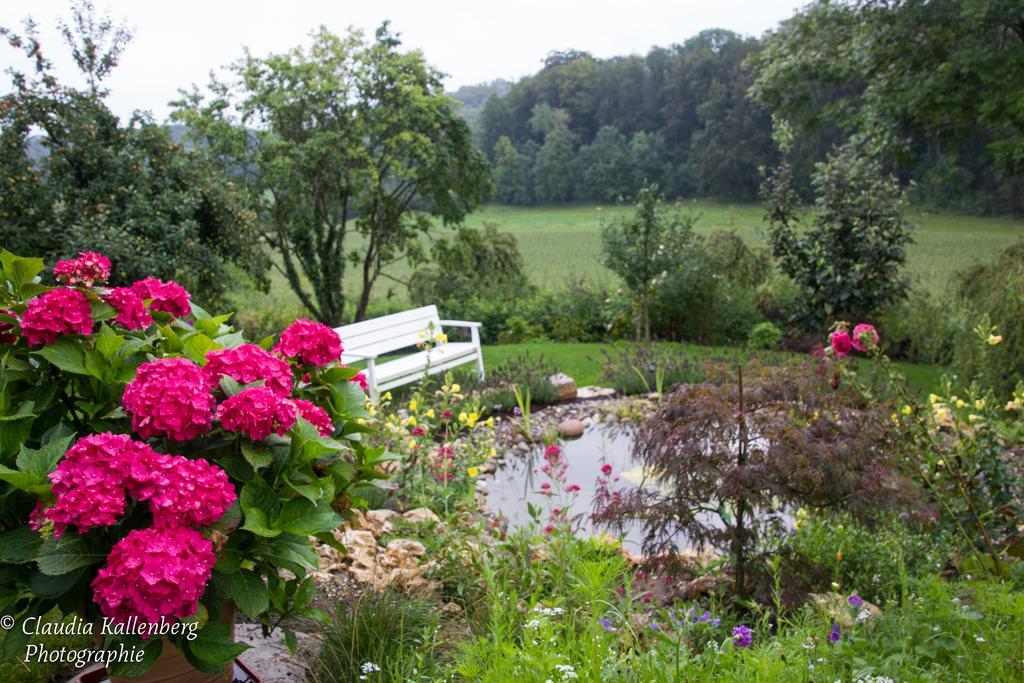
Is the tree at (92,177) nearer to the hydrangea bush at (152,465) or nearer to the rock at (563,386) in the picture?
the rock at (563,386)

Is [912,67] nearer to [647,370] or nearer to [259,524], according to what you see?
[647,370]

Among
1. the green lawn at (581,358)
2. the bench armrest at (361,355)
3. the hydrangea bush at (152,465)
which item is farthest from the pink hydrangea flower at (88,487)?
the green lawn at (581,358)

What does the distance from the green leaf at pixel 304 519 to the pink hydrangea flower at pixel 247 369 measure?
10.4 inches

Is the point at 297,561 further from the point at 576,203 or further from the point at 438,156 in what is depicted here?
the point at 576,203

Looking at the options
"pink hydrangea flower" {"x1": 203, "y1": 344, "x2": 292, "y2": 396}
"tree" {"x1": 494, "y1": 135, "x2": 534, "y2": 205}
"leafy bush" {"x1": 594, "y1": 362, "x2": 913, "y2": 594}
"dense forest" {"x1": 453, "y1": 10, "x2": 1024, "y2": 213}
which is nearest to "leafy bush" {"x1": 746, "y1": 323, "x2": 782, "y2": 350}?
"dense forest" {"x1": 453, "y1": 10, "x2": 1024, "y2": 213}

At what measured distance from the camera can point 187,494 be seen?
4.35ft

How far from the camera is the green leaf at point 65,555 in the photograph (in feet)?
4.31

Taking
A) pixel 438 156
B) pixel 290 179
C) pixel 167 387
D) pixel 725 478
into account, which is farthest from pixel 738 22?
pixel 167 387

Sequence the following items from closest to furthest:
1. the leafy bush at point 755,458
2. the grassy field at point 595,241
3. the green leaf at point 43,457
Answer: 1. the green leaf at point 43,457
2. the leafy bush at point 755,458
3. the grassy field at point 595,241

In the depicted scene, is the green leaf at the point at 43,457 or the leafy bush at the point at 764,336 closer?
the green leaf at the point at 43,457

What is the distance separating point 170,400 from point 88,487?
222 millimetres

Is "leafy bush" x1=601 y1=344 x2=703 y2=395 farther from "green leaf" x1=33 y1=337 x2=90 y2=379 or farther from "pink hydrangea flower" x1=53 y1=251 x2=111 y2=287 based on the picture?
"green leaf" x1=33 y1=337 x2=90 y2=379

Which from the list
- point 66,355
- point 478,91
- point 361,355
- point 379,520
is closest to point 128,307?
point 66,355

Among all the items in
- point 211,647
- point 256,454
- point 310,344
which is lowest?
point 211,647
